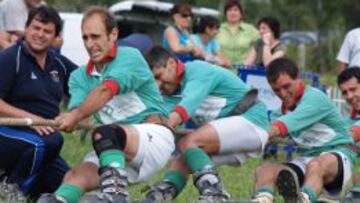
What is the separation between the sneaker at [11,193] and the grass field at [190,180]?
1.04m

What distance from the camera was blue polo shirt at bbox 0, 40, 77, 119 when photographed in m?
8.53

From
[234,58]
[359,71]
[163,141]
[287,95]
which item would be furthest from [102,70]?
[234,58]

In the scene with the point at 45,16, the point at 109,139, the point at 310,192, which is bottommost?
the point at 310,192

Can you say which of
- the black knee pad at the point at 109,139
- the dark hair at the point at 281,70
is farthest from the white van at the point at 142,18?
the black knee pad at the point at 109,139

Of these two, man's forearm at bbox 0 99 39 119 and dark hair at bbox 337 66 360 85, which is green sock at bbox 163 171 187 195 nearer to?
man's forearm at bbox 0 99 39 119

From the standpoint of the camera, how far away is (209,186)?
8.11 m

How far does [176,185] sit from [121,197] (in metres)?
1.32

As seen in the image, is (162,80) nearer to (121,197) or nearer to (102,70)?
(102,70)

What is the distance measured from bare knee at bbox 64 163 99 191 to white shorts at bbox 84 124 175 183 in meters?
0.07

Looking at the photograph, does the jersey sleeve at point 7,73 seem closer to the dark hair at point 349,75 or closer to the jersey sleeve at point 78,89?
the jersey sleeve at point 78,89

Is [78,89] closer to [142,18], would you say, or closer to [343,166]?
[343,166]

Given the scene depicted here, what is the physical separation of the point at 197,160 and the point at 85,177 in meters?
0.89

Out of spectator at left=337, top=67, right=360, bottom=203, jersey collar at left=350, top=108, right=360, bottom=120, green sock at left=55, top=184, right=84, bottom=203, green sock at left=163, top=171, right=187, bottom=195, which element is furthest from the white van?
green sock at left=55, top=184, right=84, bottom=203

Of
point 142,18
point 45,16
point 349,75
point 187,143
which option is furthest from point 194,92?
point 142,18
